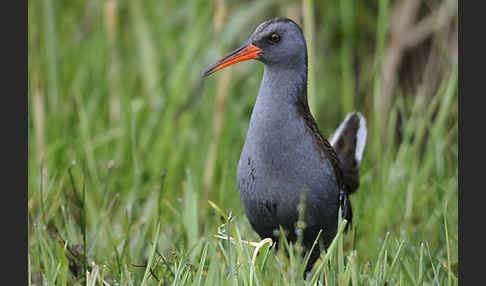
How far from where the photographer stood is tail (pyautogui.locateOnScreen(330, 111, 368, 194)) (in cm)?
396

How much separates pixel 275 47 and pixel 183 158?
85.5 inches

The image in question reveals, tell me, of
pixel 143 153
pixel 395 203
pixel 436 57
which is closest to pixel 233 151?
pixel 143 153

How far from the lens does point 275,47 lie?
3102 millimetres

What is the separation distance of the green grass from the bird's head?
736 millimetres

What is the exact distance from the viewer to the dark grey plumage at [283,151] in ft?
9.97

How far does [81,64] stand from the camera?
5797 millimetres

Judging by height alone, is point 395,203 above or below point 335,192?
below

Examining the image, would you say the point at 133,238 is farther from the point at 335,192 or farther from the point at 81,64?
the point at 81,64

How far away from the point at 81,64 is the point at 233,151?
1.61m

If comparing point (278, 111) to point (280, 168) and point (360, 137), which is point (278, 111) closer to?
point (280, 168)

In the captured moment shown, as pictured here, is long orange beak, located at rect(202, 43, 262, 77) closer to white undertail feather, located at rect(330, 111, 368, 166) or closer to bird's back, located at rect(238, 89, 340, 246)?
bird's back, located at rect(238, 89, 340, 246)

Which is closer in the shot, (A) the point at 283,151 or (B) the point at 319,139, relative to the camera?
(A) the point at 283,151

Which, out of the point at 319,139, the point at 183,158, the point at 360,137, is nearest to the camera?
the point at 319,139

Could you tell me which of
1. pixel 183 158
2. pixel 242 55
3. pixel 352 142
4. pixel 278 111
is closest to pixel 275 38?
pixel 242 55
